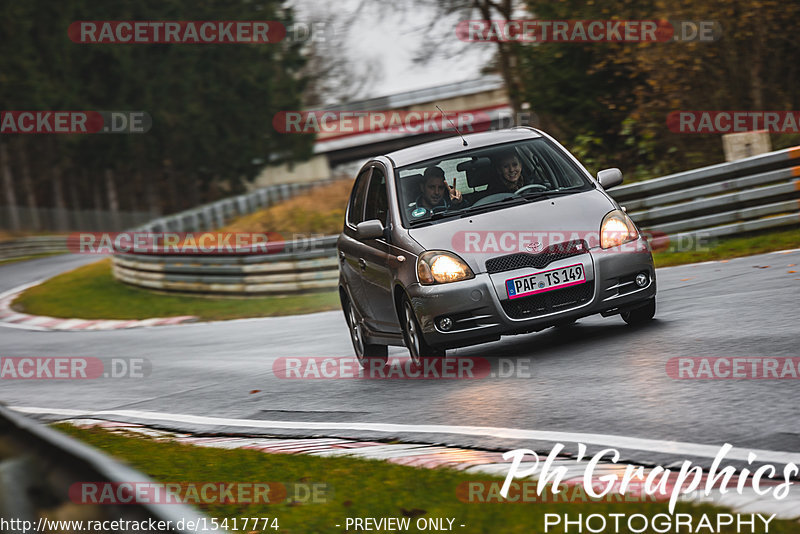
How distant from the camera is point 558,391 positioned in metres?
6.94

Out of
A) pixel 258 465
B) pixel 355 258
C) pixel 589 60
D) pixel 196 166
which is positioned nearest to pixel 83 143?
pixel 196 166

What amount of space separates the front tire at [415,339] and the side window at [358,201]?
5.26 feet

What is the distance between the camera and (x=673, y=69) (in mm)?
17234

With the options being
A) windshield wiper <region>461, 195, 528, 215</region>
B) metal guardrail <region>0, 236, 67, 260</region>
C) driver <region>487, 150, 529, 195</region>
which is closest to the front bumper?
windshield wiper <region>461, 195, 528, 215</region>

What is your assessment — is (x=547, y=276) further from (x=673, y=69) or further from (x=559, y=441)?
(x=673, y=69)

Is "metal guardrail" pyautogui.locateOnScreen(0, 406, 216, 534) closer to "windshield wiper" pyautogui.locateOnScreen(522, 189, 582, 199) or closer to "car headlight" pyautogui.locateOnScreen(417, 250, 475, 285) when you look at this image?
"car headlight" pyautogui.locateOnScreen(417, 250, 475, 285)

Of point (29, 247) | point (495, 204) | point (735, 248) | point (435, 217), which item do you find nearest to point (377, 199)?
point (435, 217)

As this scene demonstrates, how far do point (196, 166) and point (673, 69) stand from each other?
41.8 m

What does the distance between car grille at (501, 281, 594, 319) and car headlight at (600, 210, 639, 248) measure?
38 centimetres

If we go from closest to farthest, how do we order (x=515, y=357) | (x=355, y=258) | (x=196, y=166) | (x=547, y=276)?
1. (x=547, y=276)
2. (x=515, y=357)
3. (x=355, y=258)
4. (x=196, y=166)

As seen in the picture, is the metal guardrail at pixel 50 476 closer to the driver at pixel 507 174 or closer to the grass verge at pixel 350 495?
the grass verge at pixel 350 495

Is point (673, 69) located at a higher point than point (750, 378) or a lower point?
higher

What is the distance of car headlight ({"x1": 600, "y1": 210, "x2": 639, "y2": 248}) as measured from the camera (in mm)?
8242

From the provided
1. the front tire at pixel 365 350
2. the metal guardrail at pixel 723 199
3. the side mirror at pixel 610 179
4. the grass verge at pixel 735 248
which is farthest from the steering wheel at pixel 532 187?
the metal guardrail at pixel 723 199
